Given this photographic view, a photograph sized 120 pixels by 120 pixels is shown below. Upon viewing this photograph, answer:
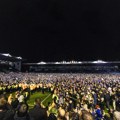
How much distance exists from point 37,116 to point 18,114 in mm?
812

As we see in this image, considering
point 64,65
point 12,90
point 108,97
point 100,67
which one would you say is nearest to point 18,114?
point 108,97

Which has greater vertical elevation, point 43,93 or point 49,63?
point 49,63

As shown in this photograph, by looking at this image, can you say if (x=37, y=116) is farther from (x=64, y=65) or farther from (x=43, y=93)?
(x=64, y=65)

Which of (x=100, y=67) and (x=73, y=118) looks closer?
(x=73, y=118)

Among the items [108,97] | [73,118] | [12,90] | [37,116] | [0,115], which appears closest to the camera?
[0,115]

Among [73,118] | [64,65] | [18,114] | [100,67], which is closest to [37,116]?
[18,114]

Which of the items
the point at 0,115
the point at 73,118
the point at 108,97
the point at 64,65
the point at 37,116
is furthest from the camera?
the point at 64,65

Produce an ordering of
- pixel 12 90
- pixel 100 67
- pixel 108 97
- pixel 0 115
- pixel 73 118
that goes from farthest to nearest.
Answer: pixel 100 67
pixel 12 90
pixel 108 97
pixel 73 118
pixel 0 115

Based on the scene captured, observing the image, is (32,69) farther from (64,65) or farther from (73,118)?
(73,118)

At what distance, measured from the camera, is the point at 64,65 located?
11831 centimetres

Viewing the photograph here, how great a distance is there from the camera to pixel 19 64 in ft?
397

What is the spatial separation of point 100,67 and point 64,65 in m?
18.7

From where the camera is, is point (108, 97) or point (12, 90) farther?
point (12, 90)

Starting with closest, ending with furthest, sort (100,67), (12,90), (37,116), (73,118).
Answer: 1. (37,116)
2. (73,118)
3. (12,90)
4. (100,67)
